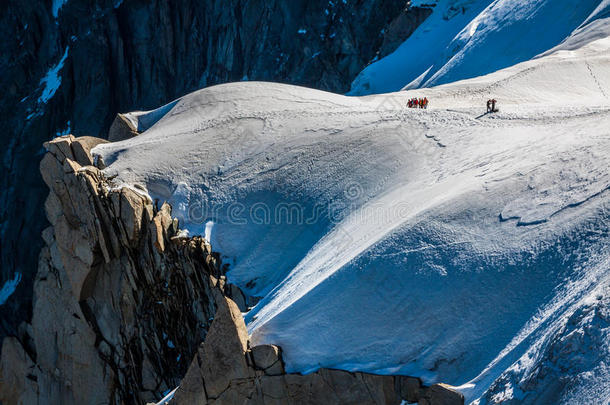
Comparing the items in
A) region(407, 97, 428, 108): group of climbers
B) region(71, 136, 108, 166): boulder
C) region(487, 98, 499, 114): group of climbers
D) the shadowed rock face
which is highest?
the shadowed rock face

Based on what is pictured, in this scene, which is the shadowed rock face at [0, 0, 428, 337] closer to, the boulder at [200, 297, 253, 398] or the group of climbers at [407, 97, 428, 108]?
the group of climbers at [407, 97, 428, 108]

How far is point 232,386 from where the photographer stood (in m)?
17.5

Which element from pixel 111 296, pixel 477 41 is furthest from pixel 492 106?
pixel 111 296

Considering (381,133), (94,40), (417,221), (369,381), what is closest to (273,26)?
(94,40)

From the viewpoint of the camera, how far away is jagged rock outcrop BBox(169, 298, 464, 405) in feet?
52.3

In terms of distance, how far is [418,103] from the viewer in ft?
92.2

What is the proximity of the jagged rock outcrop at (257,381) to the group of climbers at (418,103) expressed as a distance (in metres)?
13.6

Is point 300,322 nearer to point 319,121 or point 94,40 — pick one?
point 319,121

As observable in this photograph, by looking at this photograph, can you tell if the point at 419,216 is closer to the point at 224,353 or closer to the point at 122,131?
the point at 224,353

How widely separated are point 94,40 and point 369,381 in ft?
178

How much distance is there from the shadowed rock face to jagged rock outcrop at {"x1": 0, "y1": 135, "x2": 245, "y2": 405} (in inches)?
1162

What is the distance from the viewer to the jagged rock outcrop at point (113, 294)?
2320 cm

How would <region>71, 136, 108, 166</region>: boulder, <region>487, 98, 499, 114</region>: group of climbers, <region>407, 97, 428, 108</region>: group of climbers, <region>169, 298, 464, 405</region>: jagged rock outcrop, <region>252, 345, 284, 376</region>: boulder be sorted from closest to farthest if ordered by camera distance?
<region>169, 298, 464, 405</region>: jagged rock outcrop → <region>252, 345, 284, 376</region>: boulder → <region>487, 98, 499, 114</region>: group of climbers → <region>71, 136, 108, 166</region>: boulder → <region>407, 97, 428, 108</region>: group of climbers

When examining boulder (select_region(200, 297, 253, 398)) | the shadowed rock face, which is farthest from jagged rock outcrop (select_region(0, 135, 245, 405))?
the shadowed rock face
